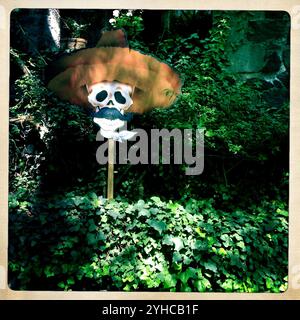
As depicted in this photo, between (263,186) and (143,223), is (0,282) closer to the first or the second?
(143,223)

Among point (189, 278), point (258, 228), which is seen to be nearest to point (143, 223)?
point (189, 278)

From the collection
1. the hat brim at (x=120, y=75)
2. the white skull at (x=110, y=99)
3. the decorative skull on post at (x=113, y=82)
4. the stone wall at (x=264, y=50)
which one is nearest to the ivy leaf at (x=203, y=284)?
the decorative skull on post at (x=113, y=82)

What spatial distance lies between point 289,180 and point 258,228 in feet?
1.64

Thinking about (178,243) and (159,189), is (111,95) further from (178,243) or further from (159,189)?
(178,243)

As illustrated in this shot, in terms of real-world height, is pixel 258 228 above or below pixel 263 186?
below

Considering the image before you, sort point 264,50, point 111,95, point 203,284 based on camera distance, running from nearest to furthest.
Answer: point 203,284
point 111,95
point 264,50

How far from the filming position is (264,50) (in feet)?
12.8

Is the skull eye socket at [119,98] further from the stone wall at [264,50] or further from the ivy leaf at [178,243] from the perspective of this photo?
the ivy leaf at [178,243]

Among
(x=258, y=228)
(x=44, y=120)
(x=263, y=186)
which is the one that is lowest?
(x=258, y=228)

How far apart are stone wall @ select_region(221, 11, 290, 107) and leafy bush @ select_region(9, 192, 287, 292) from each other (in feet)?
3.04

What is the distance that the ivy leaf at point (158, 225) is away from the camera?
3729 mm

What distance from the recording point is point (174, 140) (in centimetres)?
377

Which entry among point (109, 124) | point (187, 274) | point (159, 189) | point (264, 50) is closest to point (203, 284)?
point (187, 274)

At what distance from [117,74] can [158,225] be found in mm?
1214
